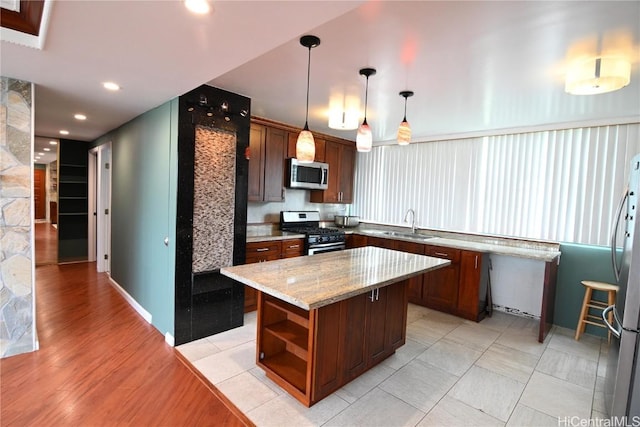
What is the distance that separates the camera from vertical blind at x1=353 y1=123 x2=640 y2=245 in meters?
3.37

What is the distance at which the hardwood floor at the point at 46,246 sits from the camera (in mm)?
5816

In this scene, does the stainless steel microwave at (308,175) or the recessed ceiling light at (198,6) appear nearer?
the recessed ceiling light at (198,6)

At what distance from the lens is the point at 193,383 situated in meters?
2.34

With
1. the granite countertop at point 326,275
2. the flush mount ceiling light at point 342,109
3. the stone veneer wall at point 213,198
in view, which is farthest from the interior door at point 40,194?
the granite countertop at point 326,275

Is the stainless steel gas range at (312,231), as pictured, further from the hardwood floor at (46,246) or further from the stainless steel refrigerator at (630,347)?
the hardwood floor at (46,246)

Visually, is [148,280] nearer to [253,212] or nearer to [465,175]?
[253,212]

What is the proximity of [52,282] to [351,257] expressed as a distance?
4661 millimetres

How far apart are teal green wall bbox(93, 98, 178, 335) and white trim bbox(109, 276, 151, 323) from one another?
5cm

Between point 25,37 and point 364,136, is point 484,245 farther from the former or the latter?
point 25,37

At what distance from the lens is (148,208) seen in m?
3.33

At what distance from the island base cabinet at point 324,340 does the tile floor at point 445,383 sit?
11 cm

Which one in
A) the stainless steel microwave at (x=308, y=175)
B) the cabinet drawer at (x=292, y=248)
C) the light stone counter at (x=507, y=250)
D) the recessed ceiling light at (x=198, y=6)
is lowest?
the cabinet drawer at (x=292, y=248)

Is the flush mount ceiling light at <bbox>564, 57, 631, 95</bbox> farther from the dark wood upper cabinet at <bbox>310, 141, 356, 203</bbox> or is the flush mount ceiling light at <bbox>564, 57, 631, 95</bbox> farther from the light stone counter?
the dark wood upper cabinet at <bbox>310, 141, 356, 203</bbox>

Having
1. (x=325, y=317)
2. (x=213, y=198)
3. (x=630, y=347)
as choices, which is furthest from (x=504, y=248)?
(x=213, y=198)
